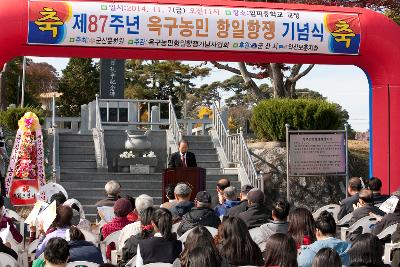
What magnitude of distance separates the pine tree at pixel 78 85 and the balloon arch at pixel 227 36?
116ft

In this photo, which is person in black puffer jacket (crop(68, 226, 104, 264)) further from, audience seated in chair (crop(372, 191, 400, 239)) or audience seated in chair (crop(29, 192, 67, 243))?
audience seated in chair (crop(372, 191, 400, 239))

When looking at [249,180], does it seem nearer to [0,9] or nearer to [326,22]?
[326,22]

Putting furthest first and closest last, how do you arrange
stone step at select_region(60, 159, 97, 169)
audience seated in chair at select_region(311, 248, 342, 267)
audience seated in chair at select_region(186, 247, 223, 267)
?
stone step at select_region(60, 159, 97, 169) → audience seated in chair at select_region(311, 248, 342, 267) → audience seated in chair at select_region(186, 247, 223, 267)

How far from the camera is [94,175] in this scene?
1897 centimetres

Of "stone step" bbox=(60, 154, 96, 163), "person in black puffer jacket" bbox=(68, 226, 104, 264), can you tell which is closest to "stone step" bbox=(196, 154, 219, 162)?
"stone step" bbox=(60, 154, 96, 163)

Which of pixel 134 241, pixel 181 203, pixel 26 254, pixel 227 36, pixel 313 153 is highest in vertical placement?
pixel 227 36

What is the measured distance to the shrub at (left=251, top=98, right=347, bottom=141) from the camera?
21.3 metres

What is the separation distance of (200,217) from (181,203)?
3.71ft

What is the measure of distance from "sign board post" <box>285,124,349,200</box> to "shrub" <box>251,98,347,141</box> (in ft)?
13.2

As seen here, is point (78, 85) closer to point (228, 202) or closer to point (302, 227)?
point (228, 202)

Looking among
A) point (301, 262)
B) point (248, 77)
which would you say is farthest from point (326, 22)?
point (248, 77)

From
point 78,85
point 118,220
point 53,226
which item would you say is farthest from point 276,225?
point 78,85

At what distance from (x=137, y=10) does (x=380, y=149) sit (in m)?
5.22

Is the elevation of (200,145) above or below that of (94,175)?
above
